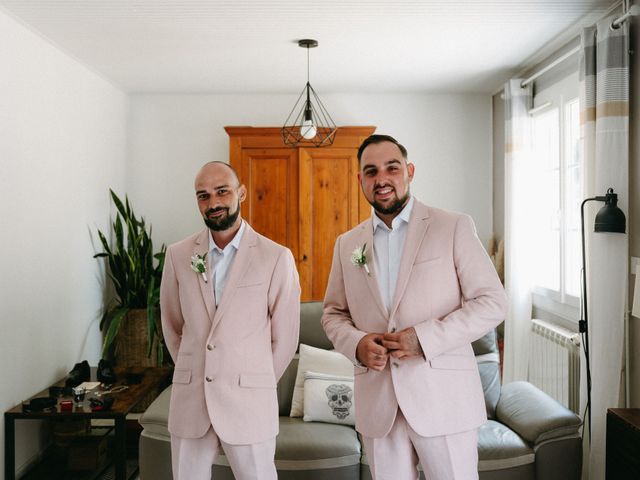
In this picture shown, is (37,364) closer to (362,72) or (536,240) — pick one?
(362,72)

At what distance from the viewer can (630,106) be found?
3.02 m

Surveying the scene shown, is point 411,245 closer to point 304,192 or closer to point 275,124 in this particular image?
point 304,192

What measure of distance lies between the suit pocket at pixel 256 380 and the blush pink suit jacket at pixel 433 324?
33cm

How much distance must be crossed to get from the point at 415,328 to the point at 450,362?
189mm

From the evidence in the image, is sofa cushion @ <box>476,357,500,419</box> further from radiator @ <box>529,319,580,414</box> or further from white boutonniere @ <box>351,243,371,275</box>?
white boutonniere @ <box>351,243,371,275</box>

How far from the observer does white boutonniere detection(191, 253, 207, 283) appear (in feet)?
6.80

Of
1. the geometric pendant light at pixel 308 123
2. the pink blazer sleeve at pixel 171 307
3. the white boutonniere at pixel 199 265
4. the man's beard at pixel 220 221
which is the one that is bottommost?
the pink blazer sleeve at pixel 171 307

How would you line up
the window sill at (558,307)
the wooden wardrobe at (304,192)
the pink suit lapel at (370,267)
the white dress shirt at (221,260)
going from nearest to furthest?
the pink suit lapel at (370,267) → the white dress shirt at (221,260) → the window sill at (558,307) → the wooden wardrobe at (304,192)

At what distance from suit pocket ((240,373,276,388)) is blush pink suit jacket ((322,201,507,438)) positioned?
0.33 metres

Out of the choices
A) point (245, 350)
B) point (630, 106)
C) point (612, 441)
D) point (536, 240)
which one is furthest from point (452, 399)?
point (536, 240)

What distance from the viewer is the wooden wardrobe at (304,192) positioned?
4.93 m

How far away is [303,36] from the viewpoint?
383cm

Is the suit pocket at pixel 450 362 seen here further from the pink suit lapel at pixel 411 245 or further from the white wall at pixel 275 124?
the white wall at pixel 275 124

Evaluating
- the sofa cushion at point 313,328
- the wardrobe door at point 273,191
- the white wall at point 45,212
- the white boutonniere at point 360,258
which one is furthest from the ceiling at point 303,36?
the white boutonniere at point 360,258
